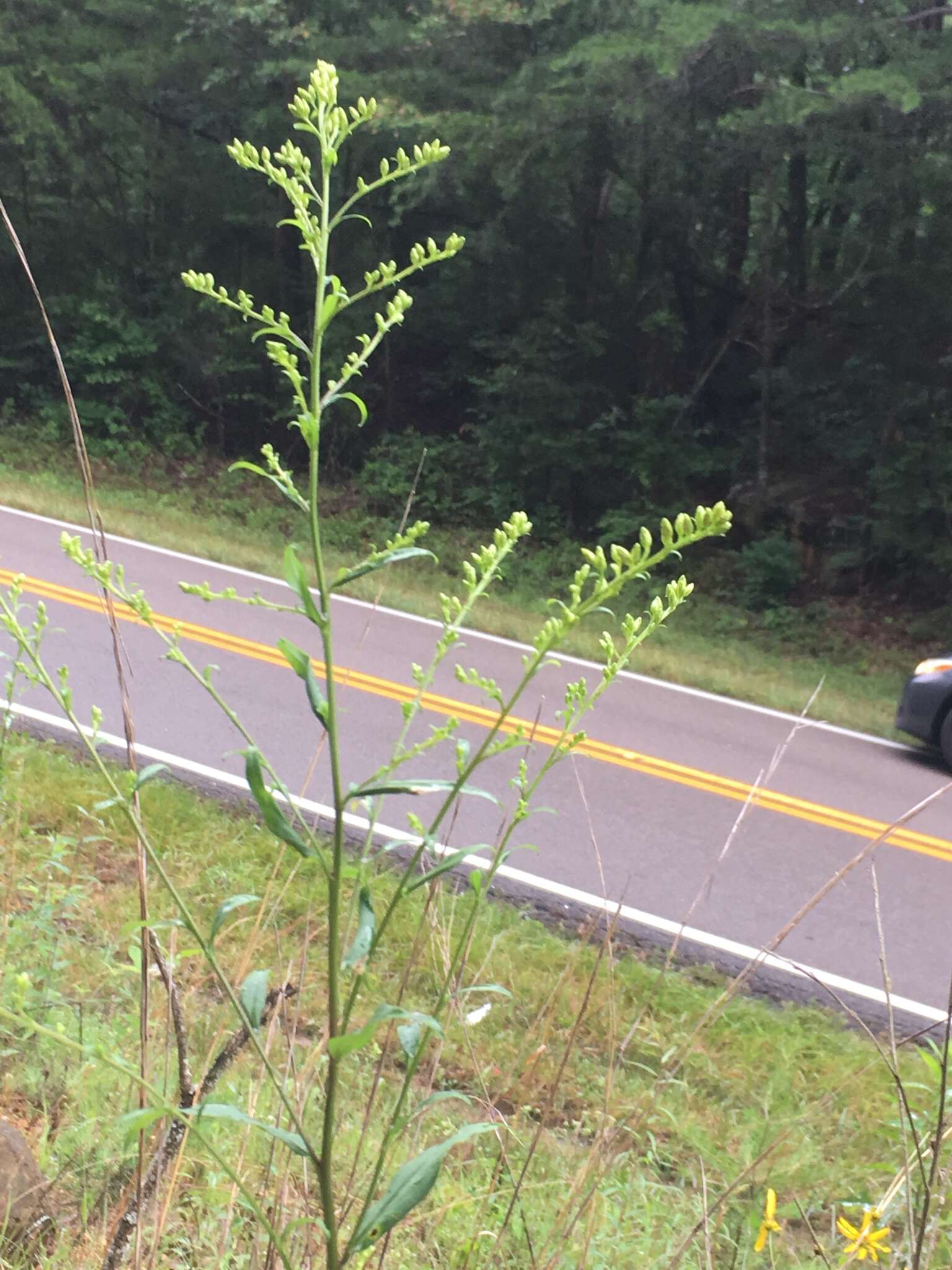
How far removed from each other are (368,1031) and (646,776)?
688cm

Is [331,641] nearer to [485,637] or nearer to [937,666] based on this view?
[937,666]

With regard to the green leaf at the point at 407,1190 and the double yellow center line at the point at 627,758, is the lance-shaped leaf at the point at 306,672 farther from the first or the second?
the double yellow center line at the point at 627,758

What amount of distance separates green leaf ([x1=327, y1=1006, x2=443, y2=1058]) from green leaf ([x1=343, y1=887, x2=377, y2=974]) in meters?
0.06

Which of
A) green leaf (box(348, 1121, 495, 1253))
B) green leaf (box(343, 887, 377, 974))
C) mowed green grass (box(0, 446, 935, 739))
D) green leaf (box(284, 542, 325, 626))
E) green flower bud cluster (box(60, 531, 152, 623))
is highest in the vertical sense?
green leaf (box(284, 542, 325, 626))

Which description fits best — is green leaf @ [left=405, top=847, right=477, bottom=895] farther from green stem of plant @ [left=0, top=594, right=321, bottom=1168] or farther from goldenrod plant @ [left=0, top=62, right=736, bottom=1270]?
green stem of plant @ [left=0, top=594, right=321, bottom=1168]

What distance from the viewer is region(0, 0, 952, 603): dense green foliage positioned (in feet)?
45.3

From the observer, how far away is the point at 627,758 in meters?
8.16

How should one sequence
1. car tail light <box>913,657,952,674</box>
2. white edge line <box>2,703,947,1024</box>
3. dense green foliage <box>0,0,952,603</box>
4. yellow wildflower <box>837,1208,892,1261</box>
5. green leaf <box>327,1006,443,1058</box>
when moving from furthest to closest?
dense green foliage <box>0,0,952,603</box>, car tail light <box>913,657,952,674</box>, white edge line <box>2,703,947,1024</box>, yellow wildflower <box>837,1208,892,1261</box>, green leaf <box>327,1006,443,1058</box>

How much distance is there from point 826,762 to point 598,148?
34.2 feet

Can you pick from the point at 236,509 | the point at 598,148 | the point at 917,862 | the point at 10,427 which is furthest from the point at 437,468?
the point at 917,862

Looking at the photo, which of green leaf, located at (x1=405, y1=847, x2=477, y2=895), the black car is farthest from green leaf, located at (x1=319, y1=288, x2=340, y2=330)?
the black car

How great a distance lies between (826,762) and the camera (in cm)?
898

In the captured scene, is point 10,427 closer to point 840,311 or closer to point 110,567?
point 840,311

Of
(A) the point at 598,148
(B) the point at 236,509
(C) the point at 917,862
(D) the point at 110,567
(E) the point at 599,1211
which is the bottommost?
(B) the point at 236,509
